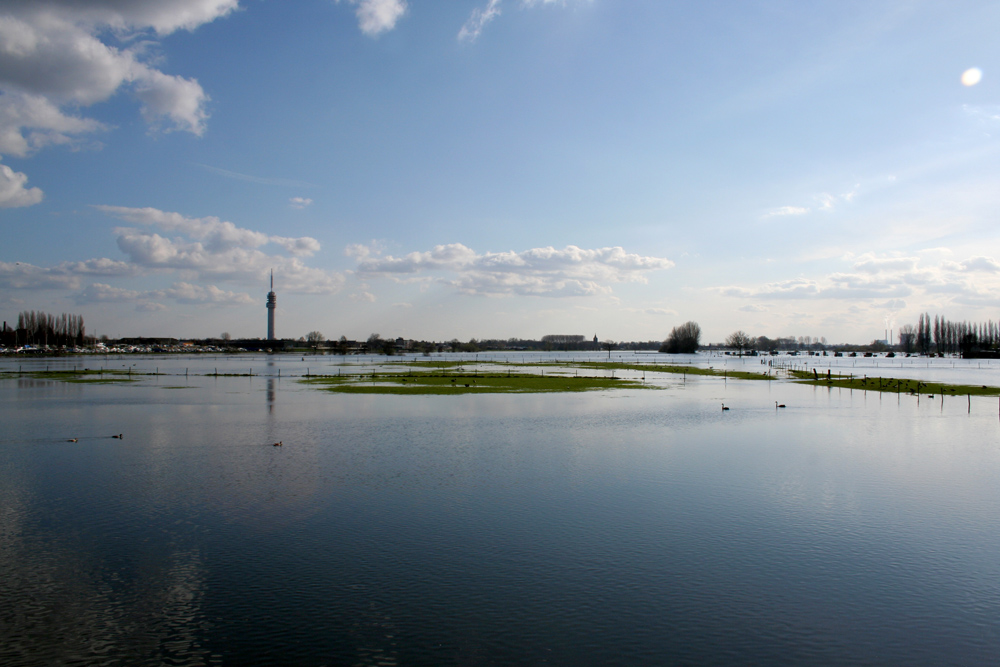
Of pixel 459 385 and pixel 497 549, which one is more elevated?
pixel 459 385

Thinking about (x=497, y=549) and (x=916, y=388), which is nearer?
(x=497, y=549)

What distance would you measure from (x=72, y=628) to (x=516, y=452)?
17.4 m

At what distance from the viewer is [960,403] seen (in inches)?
1844

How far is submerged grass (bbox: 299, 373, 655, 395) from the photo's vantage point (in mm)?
58250

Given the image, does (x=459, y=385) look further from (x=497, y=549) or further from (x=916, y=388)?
(x=497, y=549)

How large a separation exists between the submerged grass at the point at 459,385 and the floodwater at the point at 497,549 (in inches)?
1134

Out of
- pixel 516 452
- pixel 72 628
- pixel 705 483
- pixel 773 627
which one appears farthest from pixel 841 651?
pixel 516 452

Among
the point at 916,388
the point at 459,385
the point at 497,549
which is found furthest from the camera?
the point at 459,385

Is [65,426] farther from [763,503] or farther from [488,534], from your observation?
[763,503]

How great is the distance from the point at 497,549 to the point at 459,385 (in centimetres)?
5069

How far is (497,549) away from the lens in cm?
1362

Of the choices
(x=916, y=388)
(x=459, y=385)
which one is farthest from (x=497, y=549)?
(x=916, y=388)

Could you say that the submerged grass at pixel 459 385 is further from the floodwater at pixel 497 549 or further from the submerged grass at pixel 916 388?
the floodwater at pixel 497 549

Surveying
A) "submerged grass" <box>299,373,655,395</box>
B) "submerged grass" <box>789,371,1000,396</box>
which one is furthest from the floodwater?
"submerged grass" <box>789,371,1000,396</box>
